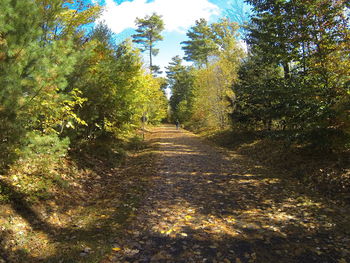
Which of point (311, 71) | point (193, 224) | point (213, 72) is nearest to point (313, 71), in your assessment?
point (311, 71)

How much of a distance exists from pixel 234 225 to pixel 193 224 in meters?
0.78

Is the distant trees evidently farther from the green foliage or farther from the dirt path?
the dirt path

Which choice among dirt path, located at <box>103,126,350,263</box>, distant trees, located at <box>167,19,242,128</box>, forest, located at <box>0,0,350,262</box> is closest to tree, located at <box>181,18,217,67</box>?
distant trees, located at <box>167,19,242,128</box>

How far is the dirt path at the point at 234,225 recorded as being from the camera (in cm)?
357

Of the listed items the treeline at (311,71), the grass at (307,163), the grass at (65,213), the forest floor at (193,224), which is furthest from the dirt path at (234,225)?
the treeline at (311,71)

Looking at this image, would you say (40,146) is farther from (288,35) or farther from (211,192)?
(288,35)

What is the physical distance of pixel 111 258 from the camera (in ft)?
11.4

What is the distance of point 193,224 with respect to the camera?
4605 mm

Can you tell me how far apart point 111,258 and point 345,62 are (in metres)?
7.88

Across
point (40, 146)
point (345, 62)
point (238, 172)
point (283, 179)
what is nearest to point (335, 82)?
point (345, 62)

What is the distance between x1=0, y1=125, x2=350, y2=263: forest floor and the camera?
11.7ft

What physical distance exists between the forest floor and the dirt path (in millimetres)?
15

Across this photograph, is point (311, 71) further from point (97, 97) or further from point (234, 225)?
point (97, 97)

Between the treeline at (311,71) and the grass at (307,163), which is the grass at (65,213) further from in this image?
the treeline at (311,71)
